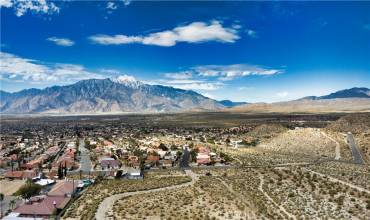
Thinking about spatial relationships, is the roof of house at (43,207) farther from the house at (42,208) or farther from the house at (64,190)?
the house at (64,190)

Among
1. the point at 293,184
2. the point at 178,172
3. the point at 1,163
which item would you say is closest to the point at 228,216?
the point at 293,184

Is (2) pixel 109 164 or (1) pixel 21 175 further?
(2) pixel 109 164

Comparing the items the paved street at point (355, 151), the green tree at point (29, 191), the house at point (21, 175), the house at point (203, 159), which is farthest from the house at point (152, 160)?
the paved street at point (355, 151)

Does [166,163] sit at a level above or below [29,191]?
below

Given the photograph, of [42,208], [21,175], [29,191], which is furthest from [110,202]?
[21,175]

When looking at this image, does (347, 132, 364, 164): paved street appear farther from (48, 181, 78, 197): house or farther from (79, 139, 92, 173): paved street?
(79, 139, 92, 173): paved street

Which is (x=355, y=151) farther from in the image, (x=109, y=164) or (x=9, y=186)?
(x=9, y=186)

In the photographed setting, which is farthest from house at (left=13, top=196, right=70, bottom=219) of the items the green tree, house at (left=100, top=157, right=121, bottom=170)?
house at (left=100, top=157, right=121, bottom=170)

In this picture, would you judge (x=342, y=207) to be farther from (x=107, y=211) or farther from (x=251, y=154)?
(x=251, y=154)

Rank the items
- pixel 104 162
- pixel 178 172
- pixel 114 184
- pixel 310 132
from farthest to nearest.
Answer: pixel 310 132 → pixel 104 162 → pixel 178 172 → pixel 114 184
